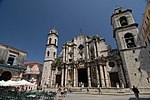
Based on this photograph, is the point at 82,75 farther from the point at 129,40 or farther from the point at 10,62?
the point at 10,62

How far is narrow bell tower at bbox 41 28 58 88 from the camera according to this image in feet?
84.3

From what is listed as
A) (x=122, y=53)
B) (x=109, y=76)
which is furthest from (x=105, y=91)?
(x=122, y=53)

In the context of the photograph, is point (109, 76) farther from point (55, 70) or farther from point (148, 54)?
point (55, 70)

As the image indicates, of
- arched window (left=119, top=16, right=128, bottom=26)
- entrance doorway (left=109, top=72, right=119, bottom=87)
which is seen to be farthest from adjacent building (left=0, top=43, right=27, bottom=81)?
arched window (left=119, top=16, right=128, bottom=26)

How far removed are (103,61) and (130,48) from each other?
235 inches

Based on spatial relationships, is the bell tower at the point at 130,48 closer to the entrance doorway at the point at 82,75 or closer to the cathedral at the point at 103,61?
the cathedral at the point at 103,61

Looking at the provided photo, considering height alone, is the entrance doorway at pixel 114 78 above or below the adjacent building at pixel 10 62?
below

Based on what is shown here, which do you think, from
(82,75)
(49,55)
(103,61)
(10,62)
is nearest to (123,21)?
(103,61)

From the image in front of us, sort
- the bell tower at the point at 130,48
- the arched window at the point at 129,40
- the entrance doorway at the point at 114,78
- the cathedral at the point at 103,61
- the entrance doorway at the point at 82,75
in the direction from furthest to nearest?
the entrance doorway at the point at 82,75 → the arched window at the point at 129,40 → the entrance doorway at the point at 114,78 → the cathedral at the point at 103,61 → the bell tower at the point at 130,48

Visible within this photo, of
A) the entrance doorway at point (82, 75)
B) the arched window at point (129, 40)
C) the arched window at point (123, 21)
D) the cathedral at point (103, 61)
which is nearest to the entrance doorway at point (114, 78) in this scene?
the cathedral at point (103, 61)

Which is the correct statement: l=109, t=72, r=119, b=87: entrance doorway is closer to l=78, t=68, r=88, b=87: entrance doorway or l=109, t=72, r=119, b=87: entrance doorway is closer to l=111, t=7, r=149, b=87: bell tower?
l=111, t=7, r=149, b=87: bell tower

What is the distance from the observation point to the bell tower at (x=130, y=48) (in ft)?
53.7

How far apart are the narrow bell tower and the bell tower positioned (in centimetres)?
1847

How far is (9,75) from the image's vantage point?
20.4m
